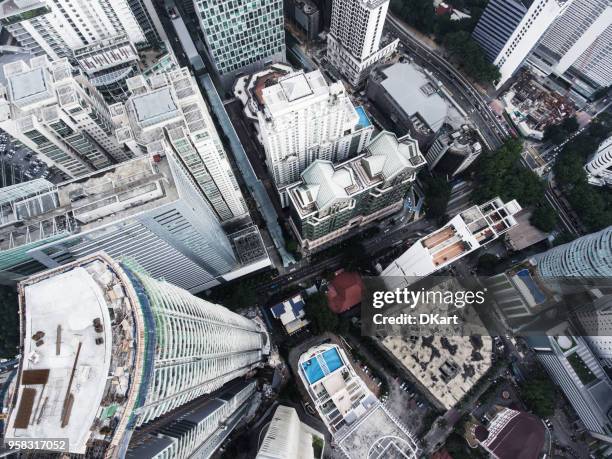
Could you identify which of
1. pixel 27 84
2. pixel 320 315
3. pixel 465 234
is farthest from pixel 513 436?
pixel 27 84

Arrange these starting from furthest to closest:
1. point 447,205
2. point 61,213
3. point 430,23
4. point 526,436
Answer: point 430,23, point 447,205, point 526,436, point 61,213

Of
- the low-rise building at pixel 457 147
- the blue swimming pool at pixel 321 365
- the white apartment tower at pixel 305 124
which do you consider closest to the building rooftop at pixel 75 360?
the blue swimming pool at pixel 321 365

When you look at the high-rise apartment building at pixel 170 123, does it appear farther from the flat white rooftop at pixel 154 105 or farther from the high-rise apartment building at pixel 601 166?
the high-rise apartment building at pixel 601 166

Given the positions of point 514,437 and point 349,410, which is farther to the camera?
point 514,437

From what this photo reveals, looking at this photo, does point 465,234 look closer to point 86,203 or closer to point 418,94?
point 418,94

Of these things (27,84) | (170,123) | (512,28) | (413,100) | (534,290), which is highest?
(27,84)

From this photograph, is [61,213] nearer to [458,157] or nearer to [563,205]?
[458,157]

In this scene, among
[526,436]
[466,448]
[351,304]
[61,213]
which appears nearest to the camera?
[61,213]

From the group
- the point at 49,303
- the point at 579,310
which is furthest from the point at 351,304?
the point at 49,303
